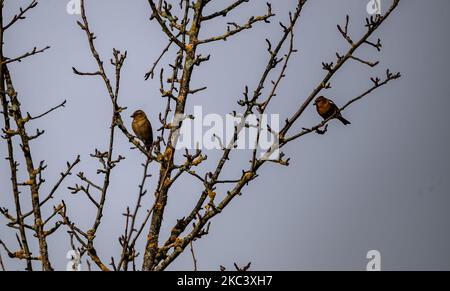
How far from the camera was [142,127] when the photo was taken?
8578mm

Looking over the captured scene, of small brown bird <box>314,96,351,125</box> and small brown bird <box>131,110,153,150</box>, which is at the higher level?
small brown bird <box>314,96,351,125</box>

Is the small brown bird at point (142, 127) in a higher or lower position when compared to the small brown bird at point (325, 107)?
lower

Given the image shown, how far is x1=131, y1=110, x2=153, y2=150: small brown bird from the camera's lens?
28.2ft

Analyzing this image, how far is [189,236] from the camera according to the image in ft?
14.6

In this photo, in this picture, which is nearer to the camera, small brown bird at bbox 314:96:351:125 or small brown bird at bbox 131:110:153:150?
small brown bird at bbox 131:110:153:150

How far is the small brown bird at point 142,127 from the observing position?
8594mm

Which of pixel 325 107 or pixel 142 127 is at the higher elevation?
pixel 325 107

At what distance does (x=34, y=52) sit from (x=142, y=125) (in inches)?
145

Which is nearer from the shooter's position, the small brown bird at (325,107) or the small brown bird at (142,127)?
the small brown bird at (142,127)

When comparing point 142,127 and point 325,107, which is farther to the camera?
point 325,107
